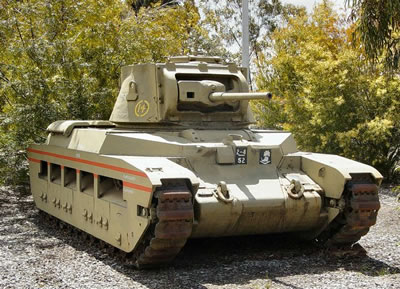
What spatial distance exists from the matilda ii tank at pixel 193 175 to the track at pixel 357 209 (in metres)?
0.01

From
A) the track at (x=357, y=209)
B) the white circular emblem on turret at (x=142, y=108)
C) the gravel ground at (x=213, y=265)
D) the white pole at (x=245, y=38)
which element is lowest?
the gravel ground at (x=213, y=265)

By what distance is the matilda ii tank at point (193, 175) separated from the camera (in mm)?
7695

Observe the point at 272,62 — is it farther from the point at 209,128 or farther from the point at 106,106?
the point at 209,128

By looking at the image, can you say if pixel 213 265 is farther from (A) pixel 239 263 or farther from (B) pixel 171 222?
(B) pixel 171 222

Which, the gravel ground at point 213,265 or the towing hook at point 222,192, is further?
the towing hook at point 222,192

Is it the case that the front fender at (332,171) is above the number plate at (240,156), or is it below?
below

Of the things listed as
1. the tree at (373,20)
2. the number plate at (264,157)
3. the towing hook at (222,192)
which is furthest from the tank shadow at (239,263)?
the tree at (373,20)

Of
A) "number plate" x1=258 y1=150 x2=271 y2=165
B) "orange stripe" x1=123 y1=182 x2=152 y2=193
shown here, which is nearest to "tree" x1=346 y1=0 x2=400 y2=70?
"number plate" x1=258 y1=150 x2=271 y2=165

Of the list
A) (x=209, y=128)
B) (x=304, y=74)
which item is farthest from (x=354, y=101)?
(x=209, y=128)

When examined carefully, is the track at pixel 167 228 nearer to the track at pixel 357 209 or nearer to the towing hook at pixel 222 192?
the towing hook at pixel 222 192

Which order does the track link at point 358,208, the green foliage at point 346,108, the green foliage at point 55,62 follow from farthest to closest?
the green foliage at point 346,108, the green foliage at point 55,62, the track link at point 358,208

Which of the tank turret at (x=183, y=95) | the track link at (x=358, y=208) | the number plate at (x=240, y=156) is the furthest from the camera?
the tank turret at (x=183, y=95)

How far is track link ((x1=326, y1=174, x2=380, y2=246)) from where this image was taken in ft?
27.3

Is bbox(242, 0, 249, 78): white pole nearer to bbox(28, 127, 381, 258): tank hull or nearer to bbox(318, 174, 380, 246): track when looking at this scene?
bbox(28, 127, 381, 258): tank hull
